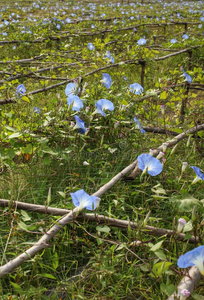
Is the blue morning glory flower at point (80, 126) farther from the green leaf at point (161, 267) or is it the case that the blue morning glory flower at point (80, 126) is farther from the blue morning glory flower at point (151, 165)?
the green leaf at point (161, 267)

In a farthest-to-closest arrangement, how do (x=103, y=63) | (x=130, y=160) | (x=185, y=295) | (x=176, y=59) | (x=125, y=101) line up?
(x=176, y=59) < (x=103, y=63) < (x=125, y=101) < (x=130, y=160) < (x=185, y=295)

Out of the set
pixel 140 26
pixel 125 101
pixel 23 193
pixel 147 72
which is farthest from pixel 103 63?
pixel 140 26

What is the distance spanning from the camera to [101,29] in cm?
654

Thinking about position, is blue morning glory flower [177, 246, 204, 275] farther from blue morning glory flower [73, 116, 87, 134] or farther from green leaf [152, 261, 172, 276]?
blue morning glory flower [73, 116, 87, 134]

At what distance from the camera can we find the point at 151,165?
163 centimetres

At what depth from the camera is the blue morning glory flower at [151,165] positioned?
1607 millimetres

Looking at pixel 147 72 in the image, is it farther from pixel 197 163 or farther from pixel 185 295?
pixel 185 295

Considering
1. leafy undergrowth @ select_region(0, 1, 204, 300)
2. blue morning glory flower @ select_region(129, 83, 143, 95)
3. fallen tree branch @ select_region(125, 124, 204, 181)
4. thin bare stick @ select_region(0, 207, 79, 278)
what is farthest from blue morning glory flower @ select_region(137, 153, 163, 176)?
blue morning glory flower @ select_region(129, 83, 143, 95)

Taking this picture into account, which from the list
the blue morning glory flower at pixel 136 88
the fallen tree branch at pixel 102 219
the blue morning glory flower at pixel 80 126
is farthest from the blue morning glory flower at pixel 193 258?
the blue morning glory flower at pixel 136 88

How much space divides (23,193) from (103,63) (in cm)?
216

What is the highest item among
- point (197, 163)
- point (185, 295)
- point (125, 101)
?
point (125, 101)

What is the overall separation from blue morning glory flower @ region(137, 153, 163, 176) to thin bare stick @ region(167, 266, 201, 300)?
0.54m

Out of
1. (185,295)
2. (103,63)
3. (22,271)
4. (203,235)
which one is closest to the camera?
(185,295)

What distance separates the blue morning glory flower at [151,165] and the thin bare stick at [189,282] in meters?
0.54
